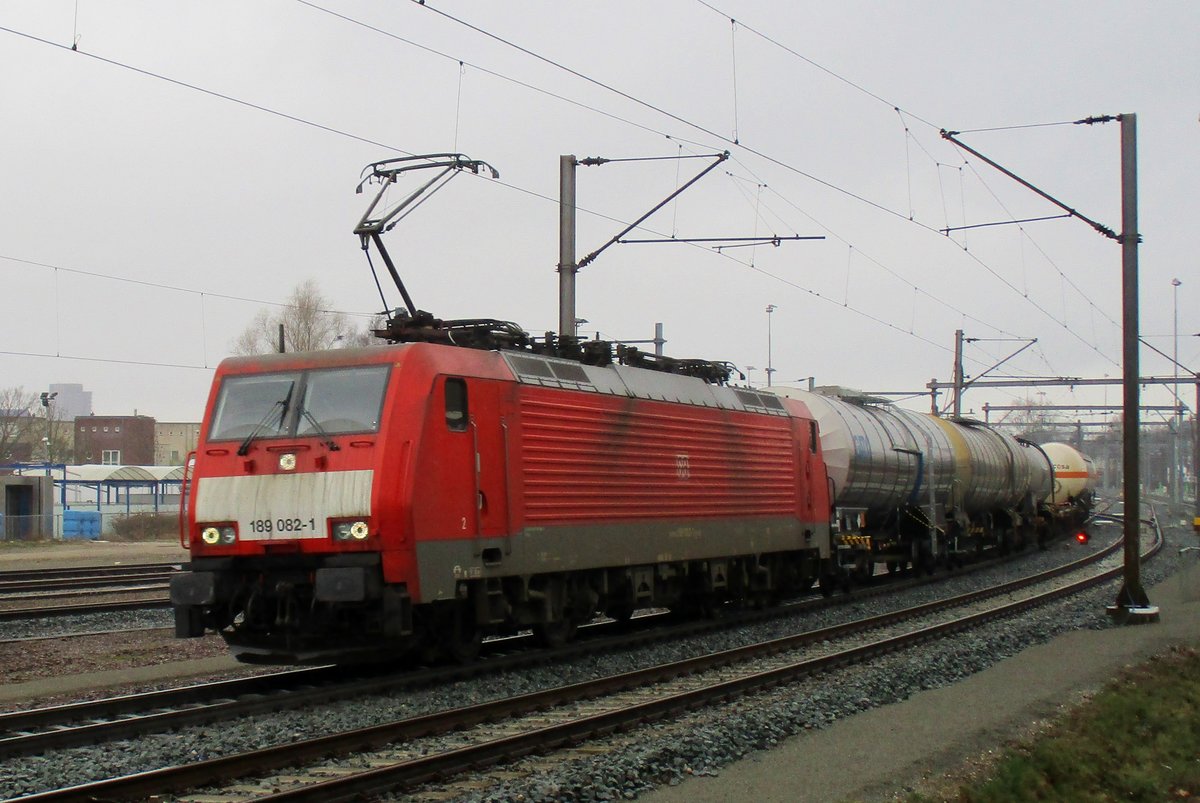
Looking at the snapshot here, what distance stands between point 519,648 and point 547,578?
47.8 inches

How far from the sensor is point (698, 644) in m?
16.0

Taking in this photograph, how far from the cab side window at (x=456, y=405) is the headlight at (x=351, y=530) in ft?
4.56

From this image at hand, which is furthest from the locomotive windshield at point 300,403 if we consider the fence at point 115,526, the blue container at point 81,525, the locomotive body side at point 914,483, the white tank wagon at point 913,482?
the blue container at point 81,525

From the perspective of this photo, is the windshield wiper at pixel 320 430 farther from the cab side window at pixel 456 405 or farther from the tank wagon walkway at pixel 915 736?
the tank wagon walkway at pixel 915 736

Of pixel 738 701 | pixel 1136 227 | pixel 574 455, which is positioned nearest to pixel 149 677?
pixel 574 455

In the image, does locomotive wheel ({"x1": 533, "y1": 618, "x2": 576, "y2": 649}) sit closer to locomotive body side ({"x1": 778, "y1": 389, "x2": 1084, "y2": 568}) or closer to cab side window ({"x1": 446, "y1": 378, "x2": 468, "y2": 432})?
cab side window ({"x1": 446, "y1": 378, "x2": 468, "y2": 432})

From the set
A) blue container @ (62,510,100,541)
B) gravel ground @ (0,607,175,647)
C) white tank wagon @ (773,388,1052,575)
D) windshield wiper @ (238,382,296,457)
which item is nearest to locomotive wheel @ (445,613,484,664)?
windshield wiper @ (238,382,296,457)

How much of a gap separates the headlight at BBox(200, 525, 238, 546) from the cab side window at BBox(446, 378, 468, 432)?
2363mm

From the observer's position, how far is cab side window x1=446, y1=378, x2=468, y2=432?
41.3ft

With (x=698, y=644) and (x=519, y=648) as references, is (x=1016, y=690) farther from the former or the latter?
(x=519, y=648)

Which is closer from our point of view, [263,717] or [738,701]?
[263,717]

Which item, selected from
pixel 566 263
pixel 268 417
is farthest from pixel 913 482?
pixel 268 417

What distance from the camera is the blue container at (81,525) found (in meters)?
47.8

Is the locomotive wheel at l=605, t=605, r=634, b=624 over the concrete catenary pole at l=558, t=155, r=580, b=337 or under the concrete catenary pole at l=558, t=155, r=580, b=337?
under
